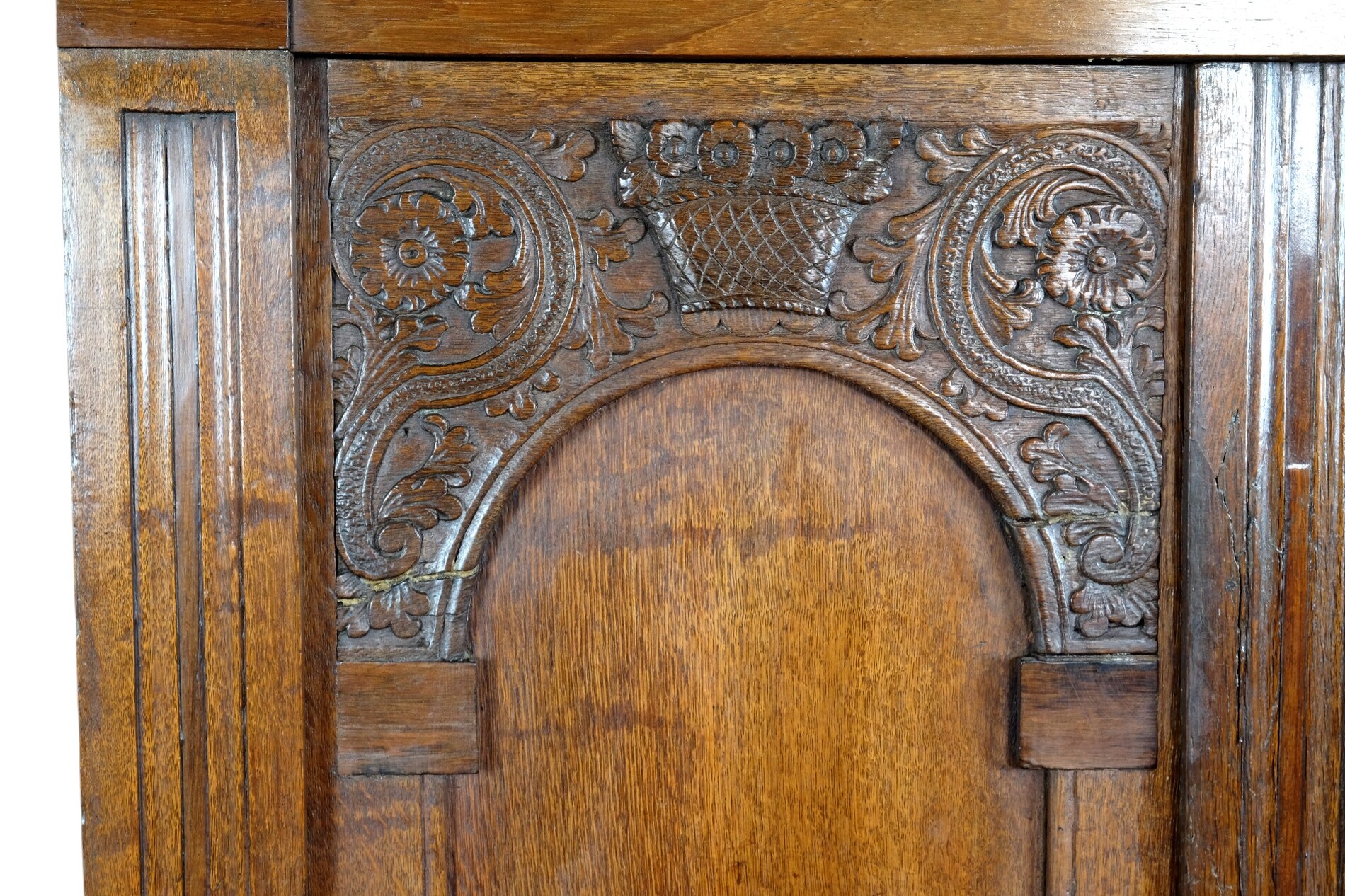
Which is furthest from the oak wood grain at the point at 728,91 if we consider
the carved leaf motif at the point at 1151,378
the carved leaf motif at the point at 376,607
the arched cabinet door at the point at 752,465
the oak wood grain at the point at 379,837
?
the oak wood grain at the point at 379,837

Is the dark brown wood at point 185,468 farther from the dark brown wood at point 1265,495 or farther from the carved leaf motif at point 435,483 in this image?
the dark brown wood at point 1265,495

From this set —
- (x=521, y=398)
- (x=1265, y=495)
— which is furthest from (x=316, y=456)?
(x=1265, y=495)

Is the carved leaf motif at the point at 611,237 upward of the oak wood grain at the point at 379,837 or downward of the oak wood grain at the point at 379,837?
upward

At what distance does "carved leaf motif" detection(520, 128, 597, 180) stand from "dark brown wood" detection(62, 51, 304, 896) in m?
0.20

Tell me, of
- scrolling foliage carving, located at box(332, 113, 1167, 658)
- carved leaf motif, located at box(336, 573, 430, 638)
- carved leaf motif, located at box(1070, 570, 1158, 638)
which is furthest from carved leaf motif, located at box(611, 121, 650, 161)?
carved leaf motif, located at box(1070, 570, 1158, 638)

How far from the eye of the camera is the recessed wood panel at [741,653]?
948 millimetres

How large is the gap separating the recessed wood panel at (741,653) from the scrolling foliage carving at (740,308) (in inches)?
1.6

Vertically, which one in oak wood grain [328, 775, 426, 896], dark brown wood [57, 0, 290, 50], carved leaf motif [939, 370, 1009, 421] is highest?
dark brown wood [57, 0, 290, 50]

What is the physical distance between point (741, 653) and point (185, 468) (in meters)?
0.51

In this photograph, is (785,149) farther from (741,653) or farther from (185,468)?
(185,468)

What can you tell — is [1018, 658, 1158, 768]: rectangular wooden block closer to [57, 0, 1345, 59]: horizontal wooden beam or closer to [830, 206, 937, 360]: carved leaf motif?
[830, 206, 937, 360]: carved leaf motif

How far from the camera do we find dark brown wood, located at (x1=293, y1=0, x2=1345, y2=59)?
0.88 metres

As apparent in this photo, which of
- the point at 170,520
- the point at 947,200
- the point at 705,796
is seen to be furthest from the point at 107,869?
the point at 947,200

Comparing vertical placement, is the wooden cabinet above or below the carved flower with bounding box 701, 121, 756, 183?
below
